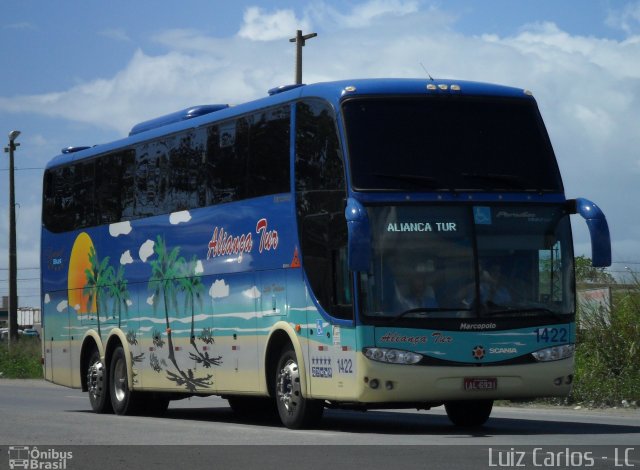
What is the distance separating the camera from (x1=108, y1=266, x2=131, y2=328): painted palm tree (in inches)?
919

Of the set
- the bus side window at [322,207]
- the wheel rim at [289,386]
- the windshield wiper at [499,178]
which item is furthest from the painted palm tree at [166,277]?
the windshield wiper at [499,178]

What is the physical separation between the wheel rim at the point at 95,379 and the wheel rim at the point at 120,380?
0.45 metres

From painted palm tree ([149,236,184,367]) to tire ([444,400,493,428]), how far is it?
16.2ft

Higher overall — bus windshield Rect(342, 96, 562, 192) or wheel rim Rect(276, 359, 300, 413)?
bus windshield Rect(342, 96, 562, 192)

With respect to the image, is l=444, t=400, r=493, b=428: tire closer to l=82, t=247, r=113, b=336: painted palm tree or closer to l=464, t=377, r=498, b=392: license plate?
l=464, t=377, r=498, b=392: license plate

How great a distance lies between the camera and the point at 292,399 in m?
17.8

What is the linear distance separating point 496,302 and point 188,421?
20.0 ft

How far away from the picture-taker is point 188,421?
827 inches
